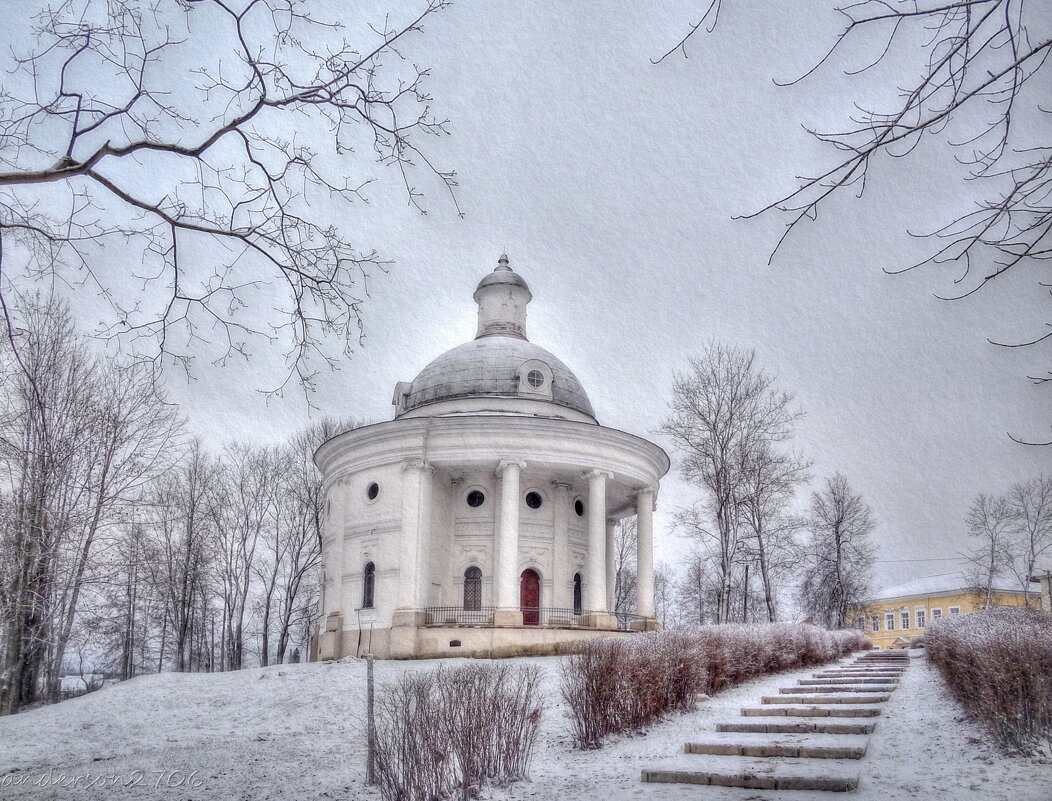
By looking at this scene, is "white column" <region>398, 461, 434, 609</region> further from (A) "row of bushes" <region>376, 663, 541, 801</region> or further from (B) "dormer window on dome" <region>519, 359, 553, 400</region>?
(A) "row of bushes" <region>376, 663, 541, 801</region>

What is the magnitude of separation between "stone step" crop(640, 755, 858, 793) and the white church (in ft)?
61.2

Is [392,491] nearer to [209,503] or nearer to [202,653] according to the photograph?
[209,503]

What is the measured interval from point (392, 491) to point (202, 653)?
2297cm

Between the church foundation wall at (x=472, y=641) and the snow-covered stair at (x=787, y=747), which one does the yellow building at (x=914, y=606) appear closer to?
the church foundation wall at (x=472, y=641)

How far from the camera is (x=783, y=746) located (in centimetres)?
874

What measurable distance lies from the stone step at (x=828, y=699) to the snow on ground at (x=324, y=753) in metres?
0.51

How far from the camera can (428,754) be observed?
27.6 ft

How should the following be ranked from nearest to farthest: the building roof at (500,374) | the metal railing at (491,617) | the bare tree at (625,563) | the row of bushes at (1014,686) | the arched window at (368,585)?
the row of bushes at (1014,686)
the metal railing at (491,617)
the arched window at (368,585)
the building roof at (500,374)
the bare tree at (625,563)

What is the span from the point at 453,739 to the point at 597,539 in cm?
2202

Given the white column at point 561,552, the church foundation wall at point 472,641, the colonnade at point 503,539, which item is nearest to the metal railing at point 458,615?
the colonnade at point 503,539

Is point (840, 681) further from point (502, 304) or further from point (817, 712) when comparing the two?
point (502, 304)

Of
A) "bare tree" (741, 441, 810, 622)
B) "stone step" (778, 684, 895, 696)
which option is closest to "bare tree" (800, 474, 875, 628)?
"bare tree" (741, 441, 810, 622)

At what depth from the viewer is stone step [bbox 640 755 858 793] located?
7.36 meters

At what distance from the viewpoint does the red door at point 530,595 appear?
30278 mm
